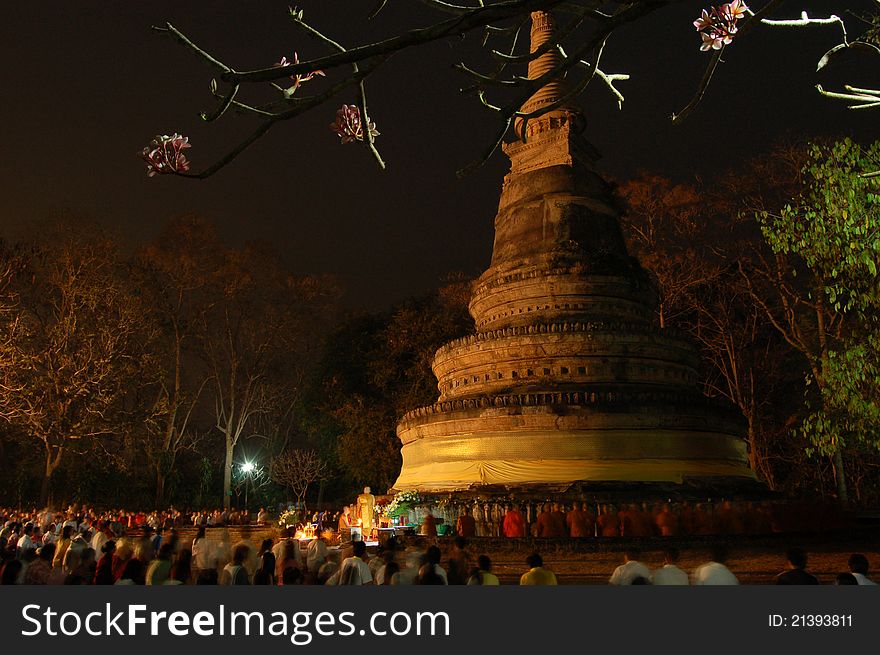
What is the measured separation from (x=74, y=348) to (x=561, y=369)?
17.3 metres

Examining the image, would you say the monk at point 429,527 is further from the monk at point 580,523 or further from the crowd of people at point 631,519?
the monk at point 580,523

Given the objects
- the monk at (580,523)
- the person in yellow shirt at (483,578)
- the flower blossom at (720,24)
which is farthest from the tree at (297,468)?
the flower blossom at (720,24)

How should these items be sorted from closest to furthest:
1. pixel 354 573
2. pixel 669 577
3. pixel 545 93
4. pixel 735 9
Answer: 1. pixel 735 9
2. pixel 669 577
3. pixel 354 573
4. pixel 545 93

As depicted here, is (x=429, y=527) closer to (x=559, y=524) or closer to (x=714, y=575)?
(x=559, y=524)

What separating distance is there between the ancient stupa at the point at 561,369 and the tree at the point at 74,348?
11671mm

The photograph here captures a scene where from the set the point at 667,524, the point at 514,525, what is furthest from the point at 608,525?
the point at 514,525

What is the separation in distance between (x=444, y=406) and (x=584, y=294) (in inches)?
215

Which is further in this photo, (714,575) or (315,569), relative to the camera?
(315,569)

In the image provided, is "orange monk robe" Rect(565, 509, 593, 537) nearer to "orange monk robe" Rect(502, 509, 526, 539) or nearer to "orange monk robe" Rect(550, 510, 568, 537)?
"orange monk robe" Rect(550, 510, 568, 537)

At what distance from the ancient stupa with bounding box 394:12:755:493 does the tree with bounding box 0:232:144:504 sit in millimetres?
11671

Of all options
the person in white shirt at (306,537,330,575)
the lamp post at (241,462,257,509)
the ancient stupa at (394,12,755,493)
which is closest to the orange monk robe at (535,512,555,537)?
the ancient stupa at (394,12,755,493)

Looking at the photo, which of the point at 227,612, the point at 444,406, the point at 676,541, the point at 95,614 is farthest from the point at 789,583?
the point at 444,406

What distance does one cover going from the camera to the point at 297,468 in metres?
36.1

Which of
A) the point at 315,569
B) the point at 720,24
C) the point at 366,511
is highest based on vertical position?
the point at 720,24
